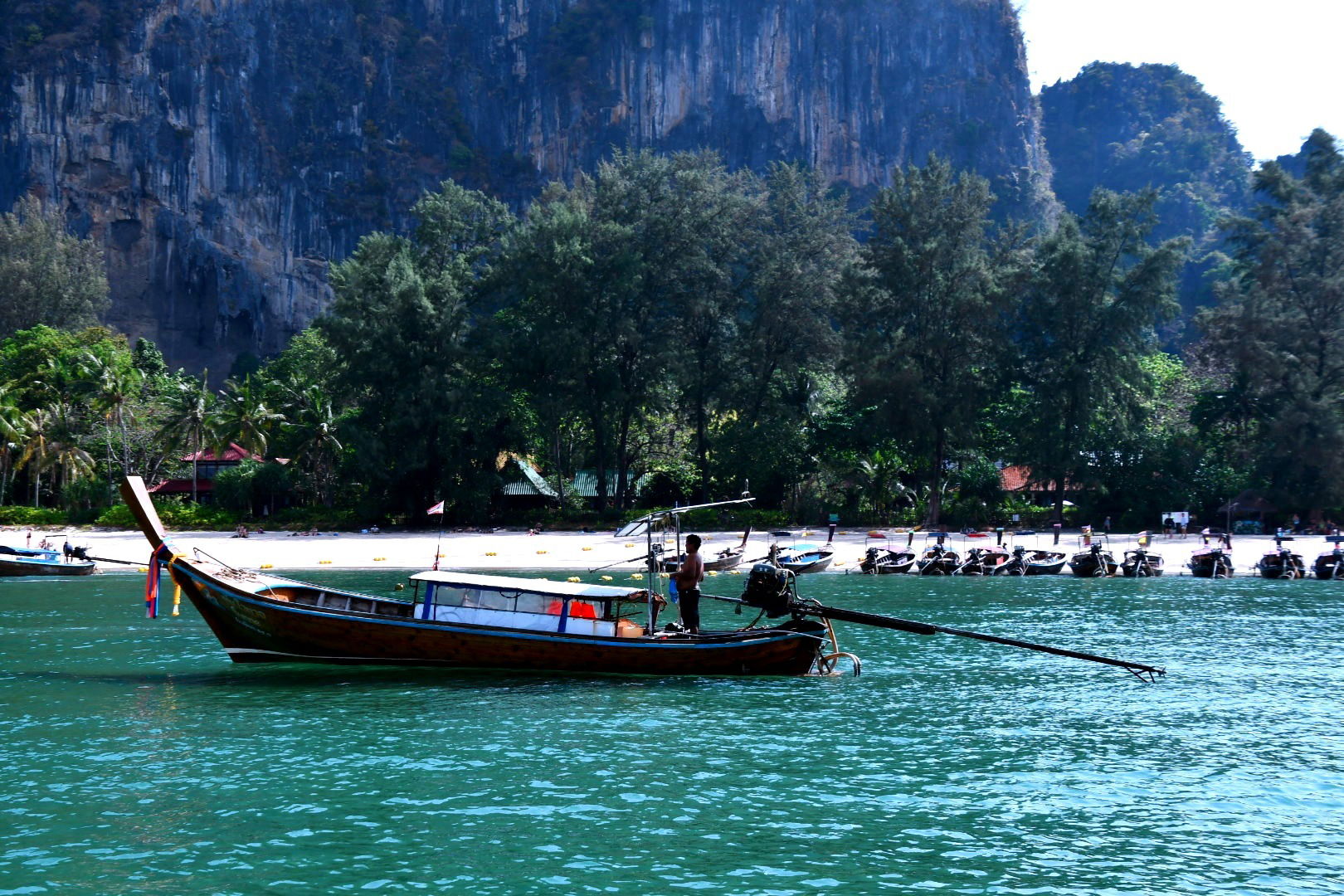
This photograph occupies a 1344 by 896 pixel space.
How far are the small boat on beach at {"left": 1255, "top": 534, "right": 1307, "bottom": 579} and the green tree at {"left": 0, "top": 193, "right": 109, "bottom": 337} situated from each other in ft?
331

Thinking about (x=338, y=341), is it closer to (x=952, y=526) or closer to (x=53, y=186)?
(x=952, y=526)

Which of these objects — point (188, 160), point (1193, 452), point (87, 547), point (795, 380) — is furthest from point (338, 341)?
point (188, 160)

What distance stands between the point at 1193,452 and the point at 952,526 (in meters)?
16.3

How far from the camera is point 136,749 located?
20.1 m

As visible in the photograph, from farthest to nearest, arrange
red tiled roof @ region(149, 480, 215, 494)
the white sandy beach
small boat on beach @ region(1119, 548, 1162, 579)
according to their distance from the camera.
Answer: red tiled roof @ region(149, 480, 215, 494) < the white sandy beach < small boat on beach @ region(1119, 548, 1162, 579)

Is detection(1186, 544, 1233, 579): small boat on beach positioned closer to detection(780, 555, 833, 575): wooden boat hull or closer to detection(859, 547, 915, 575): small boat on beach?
detection(859, 547, 915, 575): small boat on beach

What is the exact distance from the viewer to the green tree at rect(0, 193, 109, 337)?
10588cm

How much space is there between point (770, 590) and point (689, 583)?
1.98 meters

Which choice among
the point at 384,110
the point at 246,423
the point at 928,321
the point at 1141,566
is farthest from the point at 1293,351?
the point at 384,110

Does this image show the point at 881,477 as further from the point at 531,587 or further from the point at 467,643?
the point at 467,643

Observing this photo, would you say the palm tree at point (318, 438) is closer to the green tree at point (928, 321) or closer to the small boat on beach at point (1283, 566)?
the green tree at point (928, 321)

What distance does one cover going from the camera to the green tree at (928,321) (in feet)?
225

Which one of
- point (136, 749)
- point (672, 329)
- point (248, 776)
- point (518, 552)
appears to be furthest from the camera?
point (672, 329)

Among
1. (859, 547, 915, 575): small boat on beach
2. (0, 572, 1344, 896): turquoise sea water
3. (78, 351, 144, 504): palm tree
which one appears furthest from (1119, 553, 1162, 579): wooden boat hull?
(78, 351, 144, 504): palm tree
